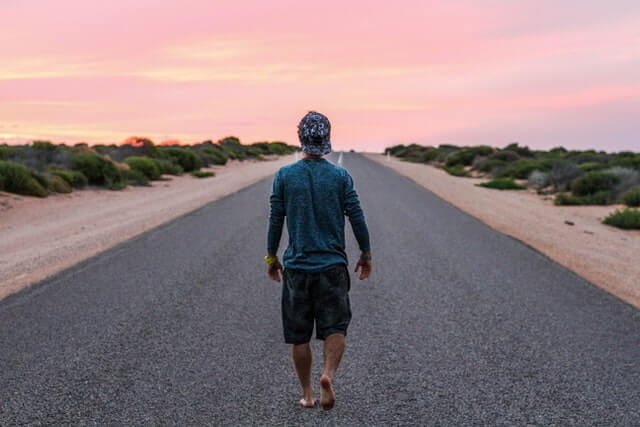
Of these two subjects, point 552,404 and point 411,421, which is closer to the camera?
point 411,421

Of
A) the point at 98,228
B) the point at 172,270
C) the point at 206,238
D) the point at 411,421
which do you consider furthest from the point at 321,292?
the point at 98,228

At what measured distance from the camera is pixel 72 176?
22.7 meters

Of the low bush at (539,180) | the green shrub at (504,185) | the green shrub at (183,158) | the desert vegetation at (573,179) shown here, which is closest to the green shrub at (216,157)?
the green shrub at (183,158)

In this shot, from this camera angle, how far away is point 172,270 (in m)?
8.52

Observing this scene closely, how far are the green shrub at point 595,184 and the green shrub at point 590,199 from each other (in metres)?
0.88

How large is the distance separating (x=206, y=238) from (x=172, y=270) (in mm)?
2754

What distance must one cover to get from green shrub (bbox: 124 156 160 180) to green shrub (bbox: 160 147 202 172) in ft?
20.4

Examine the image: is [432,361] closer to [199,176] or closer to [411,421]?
[411,421]

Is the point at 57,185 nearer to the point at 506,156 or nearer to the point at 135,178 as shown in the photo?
the point at 135,178

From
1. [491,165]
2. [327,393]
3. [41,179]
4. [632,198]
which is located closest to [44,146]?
[41,179]

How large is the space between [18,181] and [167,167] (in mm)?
14316

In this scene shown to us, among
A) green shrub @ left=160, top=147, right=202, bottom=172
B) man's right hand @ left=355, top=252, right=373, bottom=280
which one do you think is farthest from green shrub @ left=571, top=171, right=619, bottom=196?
green shrub @ left=160, top=147, right=202, bottom=172

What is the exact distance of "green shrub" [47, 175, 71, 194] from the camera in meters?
21.0

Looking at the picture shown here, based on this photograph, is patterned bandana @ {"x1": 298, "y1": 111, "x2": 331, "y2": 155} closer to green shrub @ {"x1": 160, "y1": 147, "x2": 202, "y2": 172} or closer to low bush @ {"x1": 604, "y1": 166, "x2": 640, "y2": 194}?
low bush @ {"x1": 604, "y1": 166, "x2": 640, "y2": 194}
